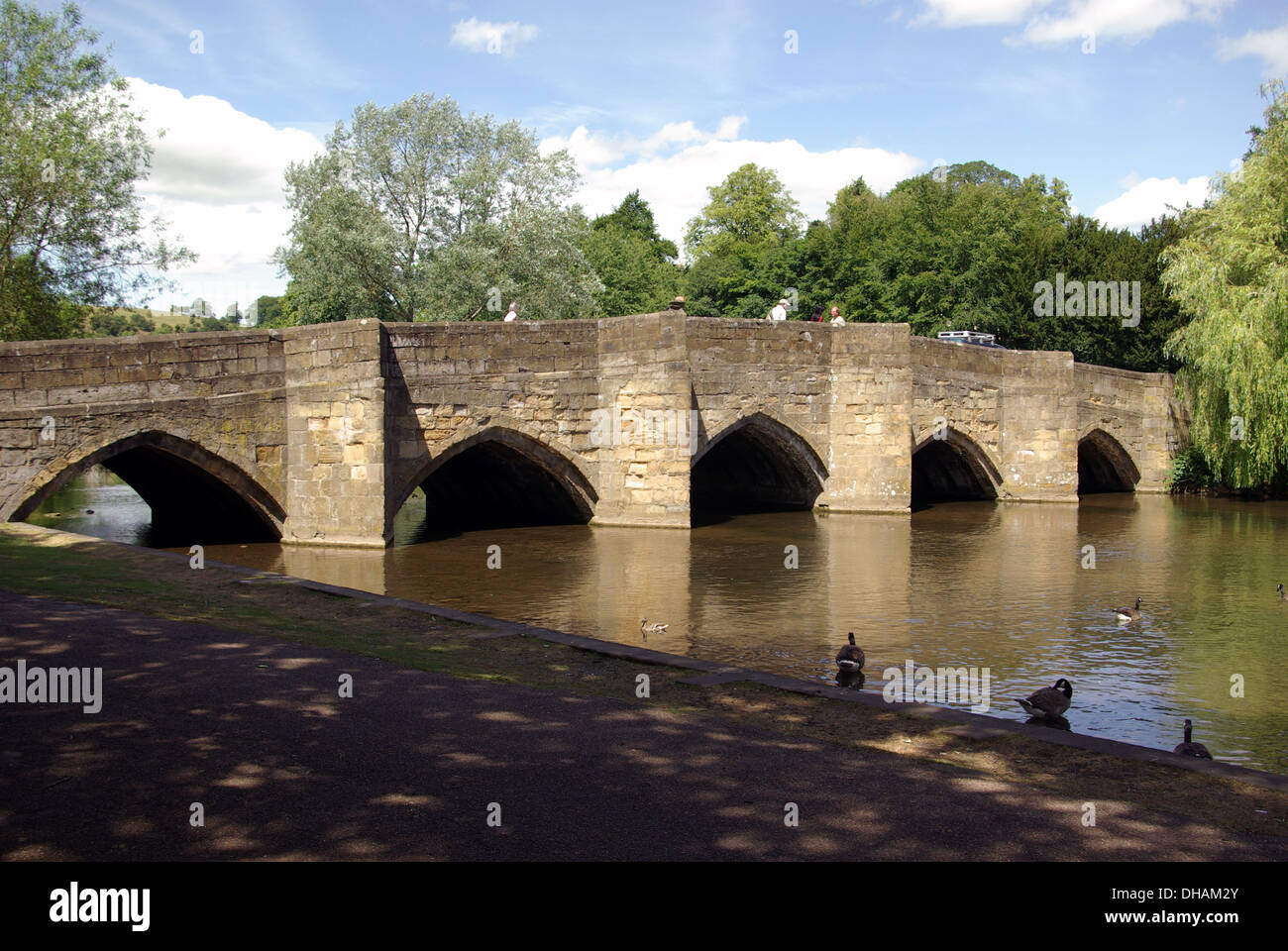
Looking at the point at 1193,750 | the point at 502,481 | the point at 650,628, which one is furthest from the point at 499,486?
the point at 1193,750

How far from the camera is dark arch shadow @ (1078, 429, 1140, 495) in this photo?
31.5 meters

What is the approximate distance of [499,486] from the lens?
78.4 ft

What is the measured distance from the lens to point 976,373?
26.6 m

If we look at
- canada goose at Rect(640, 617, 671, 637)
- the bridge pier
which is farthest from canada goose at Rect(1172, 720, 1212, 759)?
the bridge pier

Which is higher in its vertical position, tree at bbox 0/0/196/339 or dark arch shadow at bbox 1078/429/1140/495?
tree at bbox 0/0/196/339

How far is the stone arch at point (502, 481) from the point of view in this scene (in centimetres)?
1930

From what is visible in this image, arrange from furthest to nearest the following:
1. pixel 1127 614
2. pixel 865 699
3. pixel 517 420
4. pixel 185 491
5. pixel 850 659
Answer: pixel 185 491, pixel 517 420, pixel 1127 614, pixel 850 659, pixel 865 699

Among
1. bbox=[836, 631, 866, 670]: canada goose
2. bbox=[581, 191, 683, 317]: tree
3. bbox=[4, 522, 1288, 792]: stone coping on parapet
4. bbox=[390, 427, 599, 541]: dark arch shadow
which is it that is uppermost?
bbox=[581, 191, 683, 317]: tree

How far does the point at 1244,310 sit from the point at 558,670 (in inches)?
969

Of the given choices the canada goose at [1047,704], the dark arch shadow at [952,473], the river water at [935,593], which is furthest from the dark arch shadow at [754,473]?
the canada goose at [1047,704]

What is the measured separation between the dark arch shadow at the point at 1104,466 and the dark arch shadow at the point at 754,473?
35.0 ft

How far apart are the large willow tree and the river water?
423 centimetres

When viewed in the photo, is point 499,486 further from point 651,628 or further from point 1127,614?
point 1127,614

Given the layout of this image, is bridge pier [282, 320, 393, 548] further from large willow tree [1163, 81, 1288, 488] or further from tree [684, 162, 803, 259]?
tree [684, 162, 803, 259]
